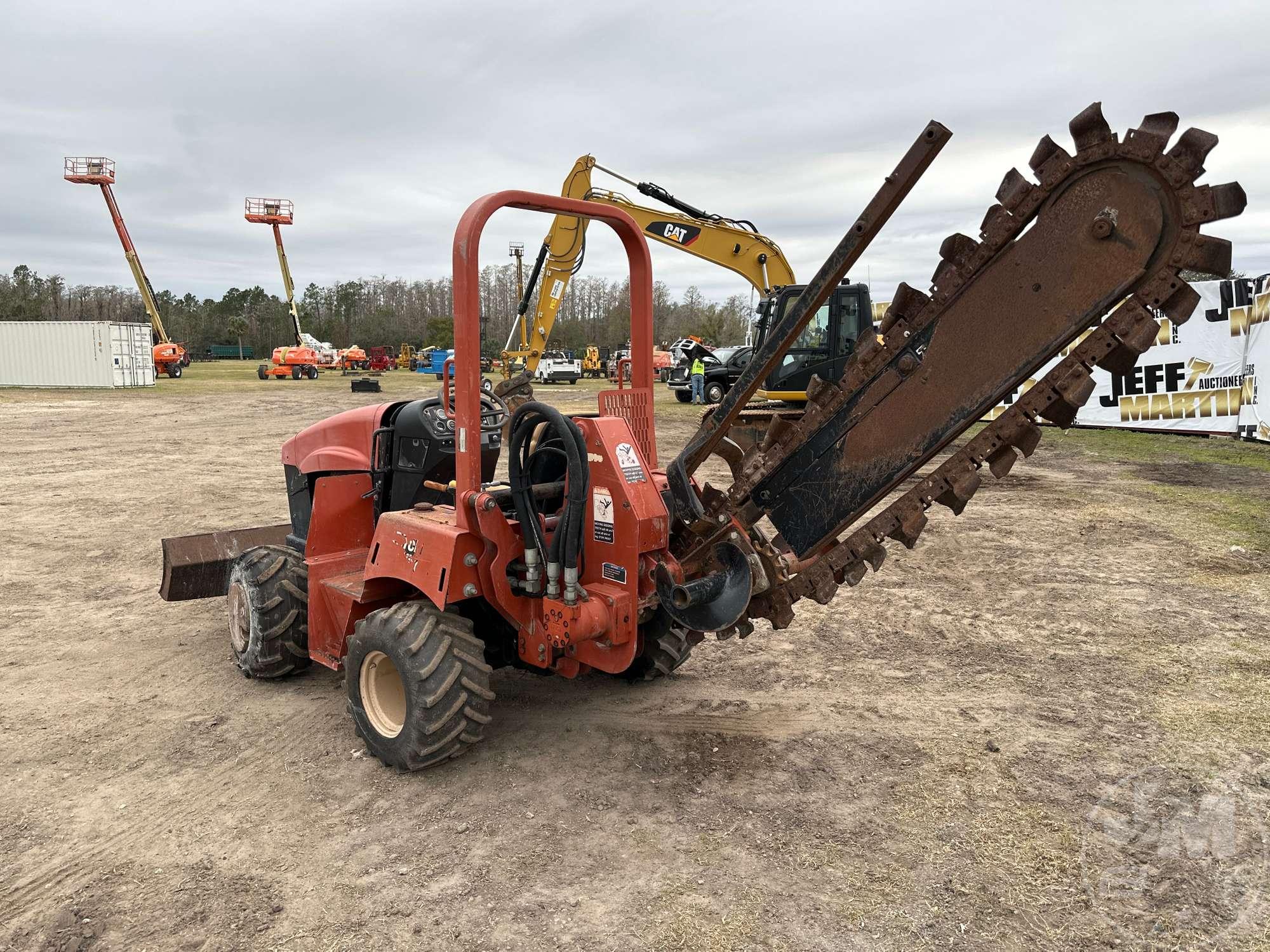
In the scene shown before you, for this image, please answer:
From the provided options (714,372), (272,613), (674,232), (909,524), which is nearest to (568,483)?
(909,524)

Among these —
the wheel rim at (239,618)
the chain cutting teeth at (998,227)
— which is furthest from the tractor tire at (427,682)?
the chain cutting teeth at (998,227)

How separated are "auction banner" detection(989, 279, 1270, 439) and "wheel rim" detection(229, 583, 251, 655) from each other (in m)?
14.2

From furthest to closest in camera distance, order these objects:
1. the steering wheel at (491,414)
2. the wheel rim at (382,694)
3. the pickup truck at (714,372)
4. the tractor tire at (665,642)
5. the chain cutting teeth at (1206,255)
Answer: the pickup truck at (714,372), the steering wheel at (491,414), the tractor tire at (665,642), the wheel rim at (382,694), the chain cutting teeth at (1206,255)

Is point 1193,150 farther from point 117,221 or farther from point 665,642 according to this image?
point 117,221

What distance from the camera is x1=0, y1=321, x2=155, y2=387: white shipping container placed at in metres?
33.9

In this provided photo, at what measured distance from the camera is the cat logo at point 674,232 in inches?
651

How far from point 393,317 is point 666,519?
8484 cm

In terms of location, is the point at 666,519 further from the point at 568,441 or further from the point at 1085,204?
the point at 1085,204

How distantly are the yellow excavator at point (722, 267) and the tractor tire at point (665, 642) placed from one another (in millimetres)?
9550

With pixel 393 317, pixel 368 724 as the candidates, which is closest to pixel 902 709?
pixel 368 724

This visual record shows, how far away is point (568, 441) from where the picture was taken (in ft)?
12.5

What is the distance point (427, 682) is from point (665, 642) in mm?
1266

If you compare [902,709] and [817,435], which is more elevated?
[817,435]

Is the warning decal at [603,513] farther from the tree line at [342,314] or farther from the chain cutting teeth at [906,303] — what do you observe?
the tree line at [342,314]
